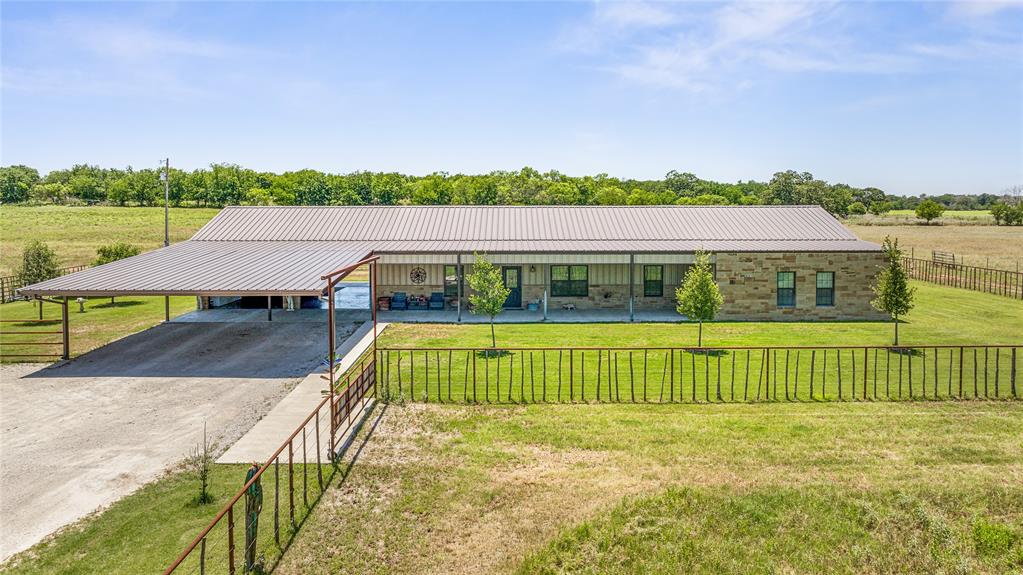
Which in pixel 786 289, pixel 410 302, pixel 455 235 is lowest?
pixel 410 302

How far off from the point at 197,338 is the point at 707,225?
870 inches

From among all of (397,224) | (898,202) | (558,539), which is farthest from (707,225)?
(898,202)

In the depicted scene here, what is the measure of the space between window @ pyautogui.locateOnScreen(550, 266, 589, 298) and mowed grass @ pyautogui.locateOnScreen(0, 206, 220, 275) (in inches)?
1344

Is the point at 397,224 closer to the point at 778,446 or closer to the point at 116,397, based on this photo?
the point at 116,397

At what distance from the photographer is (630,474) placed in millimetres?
10750

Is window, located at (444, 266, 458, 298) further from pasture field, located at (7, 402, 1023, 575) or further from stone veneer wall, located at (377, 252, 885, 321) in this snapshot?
pasture field, located at (7, 402, 1023, 575)

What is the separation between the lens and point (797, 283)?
25.5 m

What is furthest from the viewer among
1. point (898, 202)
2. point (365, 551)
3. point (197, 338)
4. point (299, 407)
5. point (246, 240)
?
point (898, 202)

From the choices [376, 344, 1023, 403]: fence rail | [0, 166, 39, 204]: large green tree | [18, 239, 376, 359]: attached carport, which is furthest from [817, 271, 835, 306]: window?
[0, 166, 39, 204]: large green tree

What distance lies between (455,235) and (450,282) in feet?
9.76

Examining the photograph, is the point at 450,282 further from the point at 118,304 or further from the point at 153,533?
the point at 153,533

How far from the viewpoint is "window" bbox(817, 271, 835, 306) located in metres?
25.6

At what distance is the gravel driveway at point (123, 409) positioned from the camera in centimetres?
993

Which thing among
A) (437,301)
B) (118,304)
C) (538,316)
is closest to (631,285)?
(538,316)
